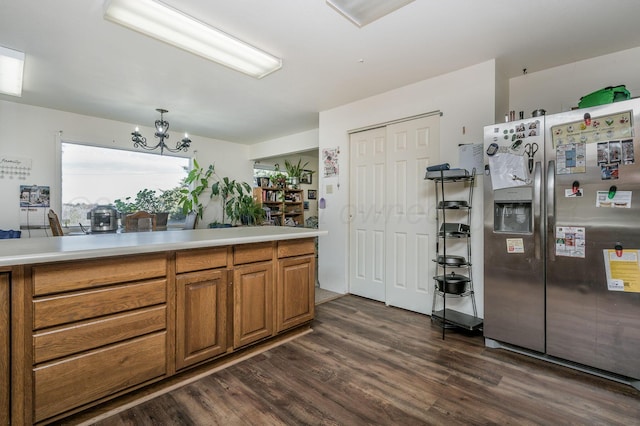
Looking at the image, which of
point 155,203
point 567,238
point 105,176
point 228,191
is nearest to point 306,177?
point 228,191

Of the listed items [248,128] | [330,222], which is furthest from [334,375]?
[248,128]

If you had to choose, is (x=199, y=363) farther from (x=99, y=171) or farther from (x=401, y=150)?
(x=99, y=171)

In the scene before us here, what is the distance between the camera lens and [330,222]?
4.15 m

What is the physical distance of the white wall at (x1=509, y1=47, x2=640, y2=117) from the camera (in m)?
2.51

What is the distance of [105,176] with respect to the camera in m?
4.79

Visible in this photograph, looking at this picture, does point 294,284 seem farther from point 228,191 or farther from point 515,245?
point 228,191

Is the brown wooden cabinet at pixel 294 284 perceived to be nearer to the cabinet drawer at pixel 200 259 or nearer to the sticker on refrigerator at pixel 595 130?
the cabinet drawer at pixel 200 259

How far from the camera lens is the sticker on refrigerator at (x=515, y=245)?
226cm

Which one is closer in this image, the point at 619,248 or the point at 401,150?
the point at 619,248

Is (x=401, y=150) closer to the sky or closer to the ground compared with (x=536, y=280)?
closer to the sky

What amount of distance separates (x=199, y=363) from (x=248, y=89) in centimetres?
287

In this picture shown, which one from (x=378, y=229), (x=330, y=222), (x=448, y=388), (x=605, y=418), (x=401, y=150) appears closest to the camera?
(x=605, y=418)

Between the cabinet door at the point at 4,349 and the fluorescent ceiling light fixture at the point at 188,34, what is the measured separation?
5.73 ft

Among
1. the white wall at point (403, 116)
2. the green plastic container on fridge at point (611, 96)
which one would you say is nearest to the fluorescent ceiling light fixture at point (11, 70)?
the white wall at point (403, 116)
